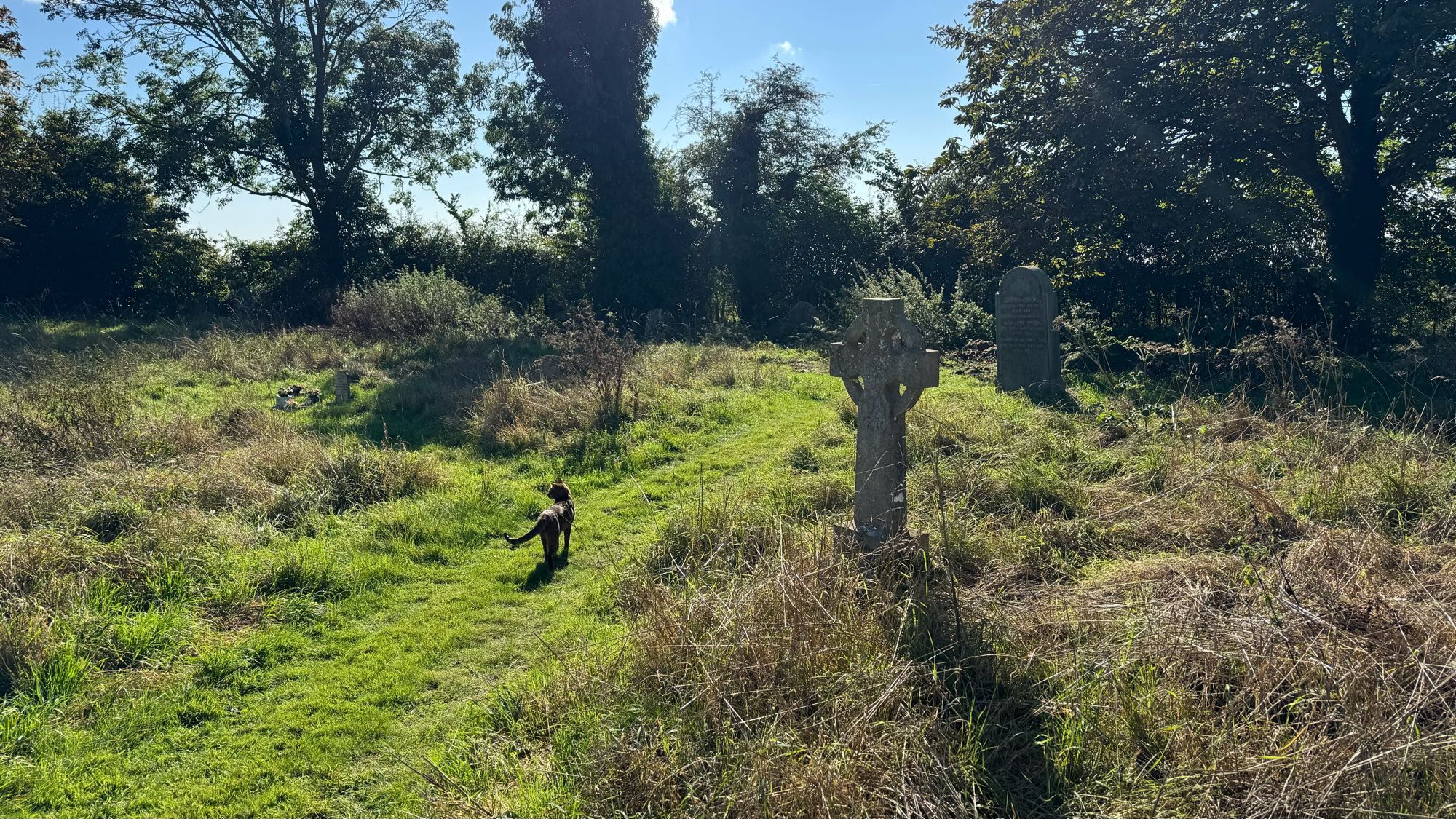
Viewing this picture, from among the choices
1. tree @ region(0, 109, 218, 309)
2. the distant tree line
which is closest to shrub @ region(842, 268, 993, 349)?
the distant tree line

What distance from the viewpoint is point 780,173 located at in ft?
88.2

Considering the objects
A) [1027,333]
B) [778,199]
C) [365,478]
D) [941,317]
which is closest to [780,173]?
[778,199]

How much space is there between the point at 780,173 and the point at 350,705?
24991 mm

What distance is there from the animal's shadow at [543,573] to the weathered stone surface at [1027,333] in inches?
339

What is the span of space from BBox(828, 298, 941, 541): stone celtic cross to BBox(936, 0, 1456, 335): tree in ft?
33.7

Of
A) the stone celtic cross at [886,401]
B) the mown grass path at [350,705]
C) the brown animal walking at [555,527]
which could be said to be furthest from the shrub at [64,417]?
the stone celtic cross at [886,401]

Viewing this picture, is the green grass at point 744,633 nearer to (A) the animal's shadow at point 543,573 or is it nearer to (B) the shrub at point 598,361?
(A) the animal's shadow at point 543,573

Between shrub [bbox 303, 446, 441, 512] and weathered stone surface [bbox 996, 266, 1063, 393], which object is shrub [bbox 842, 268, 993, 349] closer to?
weathered stone surface [bbox 996, 266, 1063, 393]

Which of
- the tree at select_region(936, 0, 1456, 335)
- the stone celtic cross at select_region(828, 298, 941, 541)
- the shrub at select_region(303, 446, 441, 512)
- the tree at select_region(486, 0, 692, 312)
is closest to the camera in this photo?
the stone celtic cross at select_region(828, 298, 941, 541)

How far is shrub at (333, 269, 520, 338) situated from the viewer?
1933cm

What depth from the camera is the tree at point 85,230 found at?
931 inches

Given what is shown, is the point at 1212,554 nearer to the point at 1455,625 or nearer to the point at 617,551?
the point at 1455,625

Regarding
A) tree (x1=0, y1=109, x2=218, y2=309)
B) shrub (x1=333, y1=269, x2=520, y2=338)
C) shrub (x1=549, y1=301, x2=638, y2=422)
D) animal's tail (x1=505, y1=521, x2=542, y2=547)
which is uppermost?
tree (x1=0, y1=109, x2=218, y2=309)

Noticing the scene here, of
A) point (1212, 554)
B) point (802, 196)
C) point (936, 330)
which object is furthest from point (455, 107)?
point (1212, 554)
